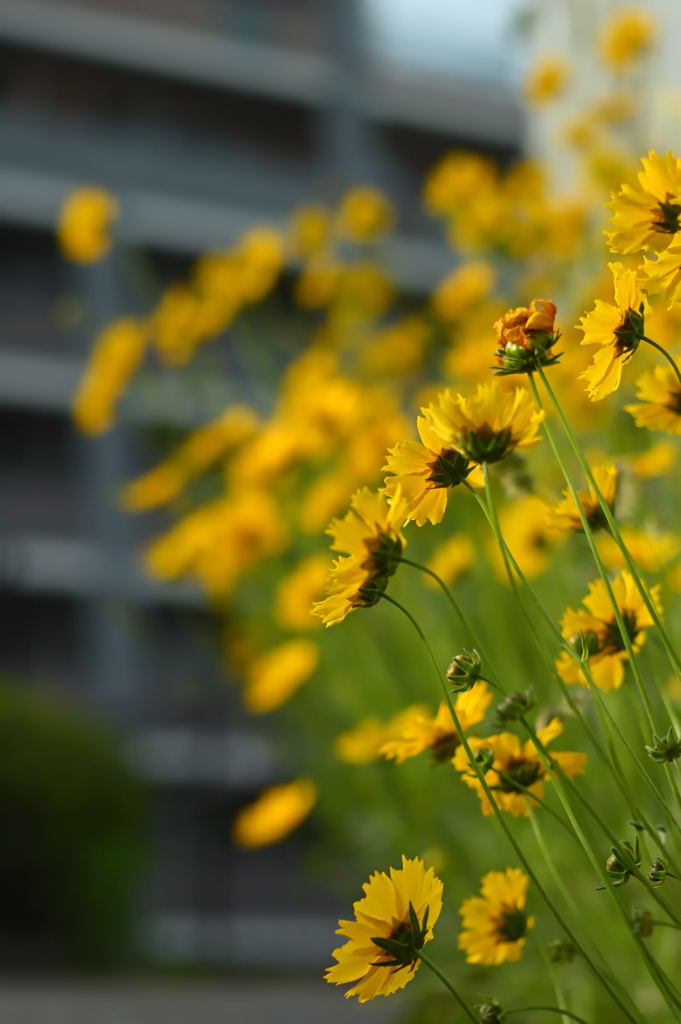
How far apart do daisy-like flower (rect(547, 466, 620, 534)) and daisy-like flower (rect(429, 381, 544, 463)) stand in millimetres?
64

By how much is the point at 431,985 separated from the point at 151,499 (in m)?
0.75

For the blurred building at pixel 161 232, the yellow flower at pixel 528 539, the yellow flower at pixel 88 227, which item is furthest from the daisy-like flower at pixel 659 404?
the blurred building at pixel 161 232

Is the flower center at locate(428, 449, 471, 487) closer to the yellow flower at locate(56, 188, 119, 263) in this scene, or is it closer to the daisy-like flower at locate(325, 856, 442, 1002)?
the daisy-like flower at locate(325, 856, 442, 1002)

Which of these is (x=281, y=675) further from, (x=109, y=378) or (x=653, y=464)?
(x=653, y=464)

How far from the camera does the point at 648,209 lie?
478mm

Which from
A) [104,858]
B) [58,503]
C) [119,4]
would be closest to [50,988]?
[104,858]

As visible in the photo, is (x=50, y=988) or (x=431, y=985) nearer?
(x=431, y=985)

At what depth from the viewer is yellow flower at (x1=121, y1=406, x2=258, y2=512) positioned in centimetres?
179

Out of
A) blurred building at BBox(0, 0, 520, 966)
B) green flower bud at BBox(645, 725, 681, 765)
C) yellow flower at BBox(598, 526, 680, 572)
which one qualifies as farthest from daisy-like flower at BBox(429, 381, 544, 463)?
blurred building at BBox(0, 0, 520, 966)

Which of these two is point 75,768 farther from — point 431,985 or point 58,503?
point 58,503

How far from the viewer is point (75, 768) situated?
13.4ft

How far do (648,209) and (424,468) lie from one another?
0.11 m

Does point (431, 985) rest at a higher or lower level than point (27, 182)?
lower

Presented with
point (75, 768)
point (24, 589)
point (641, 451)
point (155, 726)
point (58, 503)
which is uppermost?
point (58, 503)
